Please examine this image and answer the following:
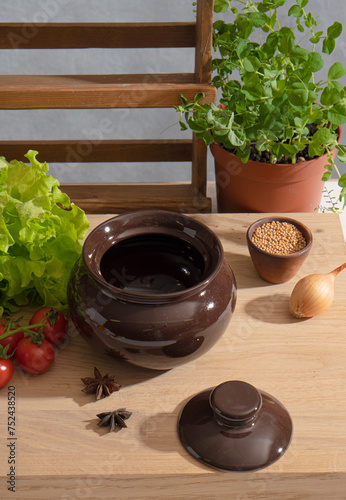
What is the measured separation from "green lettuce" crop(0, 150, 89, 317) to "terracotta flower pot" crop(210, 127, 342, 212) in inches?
14.9

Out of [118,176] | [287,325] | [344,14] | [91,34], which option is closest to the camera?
[287,325]

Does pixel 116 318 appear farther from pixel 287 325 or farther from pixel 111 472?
pixel 287 325

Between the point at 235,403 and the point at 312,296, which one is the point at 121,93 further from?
the point at 235,403

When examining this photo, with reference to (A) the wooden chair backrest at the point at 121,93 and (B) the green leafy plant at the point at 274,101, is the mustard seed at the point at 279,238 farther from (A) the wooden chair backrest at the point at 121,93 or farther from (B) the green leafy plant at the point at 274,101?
(A) the wooden chair backrest at the point at 121,93

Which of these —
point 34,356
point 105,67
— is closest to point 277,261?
point 34,356

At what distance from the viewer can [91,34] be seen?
4.26ft

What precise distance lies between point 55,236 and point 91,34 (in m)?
0.51

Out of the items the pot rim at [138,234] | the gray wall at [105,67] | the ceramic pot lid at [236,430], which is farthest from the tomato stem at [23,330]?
the gray wall at [105,67]

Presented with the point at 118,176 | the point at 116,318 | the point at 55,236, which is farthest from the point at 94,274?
the point at 118,176

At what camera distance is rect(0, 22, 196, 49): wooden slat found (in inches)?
50.4

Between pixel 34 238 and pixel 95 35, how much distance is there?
54 cm

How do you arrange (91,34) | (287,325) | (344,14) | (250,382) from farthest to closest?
(344,14)
(91,34)
(287,325)
(250,382)

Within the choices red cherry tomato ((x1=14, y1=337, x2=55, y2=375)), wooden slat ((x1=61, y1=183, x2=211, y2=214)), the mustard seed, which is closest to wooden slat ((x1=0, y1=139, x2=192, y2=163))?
wooden slat ((x1=61, y1=183, x2=211, y2=214))

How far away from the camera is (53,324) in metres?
1.01
